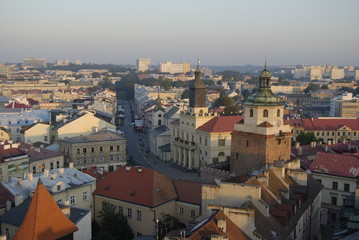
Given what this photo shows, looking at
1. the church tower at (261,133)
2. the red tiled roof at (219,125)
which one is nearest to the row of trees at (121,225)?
the church tower at (261,133)

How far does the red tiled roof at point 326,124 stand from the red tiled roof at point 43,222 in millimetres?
73917

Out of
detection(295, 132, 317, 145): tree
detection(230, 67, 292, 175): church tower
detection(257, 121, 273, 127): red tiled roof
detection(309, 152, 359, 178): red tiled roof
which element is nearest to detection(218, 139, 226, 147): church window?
detection(295, 132, 317, 145): tree

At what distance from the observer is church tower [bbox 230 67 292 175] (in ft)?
151

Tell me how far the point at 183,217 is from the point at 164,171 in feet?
99.1

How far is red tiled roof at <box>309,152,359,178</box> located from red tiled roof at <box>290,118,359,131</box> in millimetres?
47038

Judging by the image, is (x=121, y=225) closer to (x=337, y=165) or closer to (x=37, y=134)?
(x=337, y=165)

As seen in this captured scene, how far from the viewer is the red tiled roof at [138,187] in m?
41.2

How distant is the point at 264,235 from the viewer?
88.6 feet

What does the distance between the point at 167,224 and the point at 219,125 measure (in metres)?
33.8

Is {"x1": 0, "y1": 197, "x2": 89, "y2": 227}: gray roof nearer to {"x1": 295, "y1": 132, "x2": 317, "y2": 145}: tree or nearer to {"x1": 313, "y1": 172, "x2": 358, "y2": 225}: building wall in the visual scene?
{"x1": 313, "y1": 172, "x2": 358, "y2": 225}: building wall

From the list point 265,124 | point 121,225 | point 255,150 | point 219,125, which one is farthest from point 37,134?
point 265,124

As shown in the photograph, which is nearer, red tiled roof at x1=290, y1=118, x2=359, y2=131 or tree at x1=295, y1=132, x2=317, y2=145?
tree at x1=295, y1=132, x2=317, y2=145

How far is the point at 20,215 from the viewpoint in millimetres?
35125

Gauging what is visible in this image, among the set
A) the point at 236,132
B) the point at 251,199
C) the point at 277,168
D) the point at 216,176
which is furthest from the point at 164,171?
the point at 251,199
